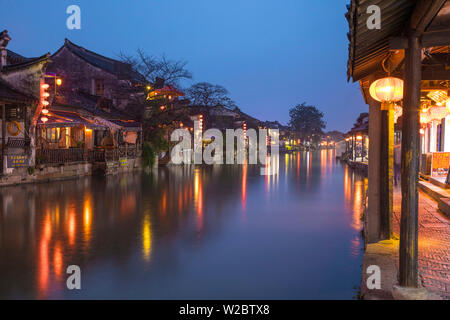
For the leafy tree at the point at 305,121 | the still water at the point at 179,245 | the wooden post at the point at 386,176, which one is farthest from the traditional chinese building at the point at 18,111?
the leafy tree at the point at 305,121

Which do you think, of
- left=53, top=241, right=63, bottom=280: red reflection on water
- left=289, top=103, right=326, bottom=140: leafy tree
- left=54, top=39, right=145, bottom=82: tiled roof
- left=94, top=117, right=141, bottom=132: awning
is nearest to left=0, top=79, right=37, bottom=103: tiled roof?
left=94, top=117, right=141, bottom=132: awning

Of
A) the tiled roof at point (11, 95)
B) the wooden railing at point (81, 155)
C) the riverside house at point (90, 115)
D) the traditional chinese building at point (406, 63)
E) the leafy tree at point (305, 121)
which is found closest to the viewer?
the traditional chinese building at point (406, 63)

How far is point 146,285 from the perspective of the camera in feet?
19.5

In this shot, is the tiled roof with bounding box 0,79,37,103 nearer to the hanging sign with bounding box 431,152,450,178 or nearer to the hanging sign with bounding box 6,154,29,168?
the hanging sign with bounding box 6,154,29,168

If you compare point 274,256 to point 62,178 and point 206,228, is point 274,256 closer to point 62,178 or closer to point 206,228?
point 206,228

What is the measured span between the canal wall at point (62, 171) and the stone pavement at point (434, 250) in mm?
16569

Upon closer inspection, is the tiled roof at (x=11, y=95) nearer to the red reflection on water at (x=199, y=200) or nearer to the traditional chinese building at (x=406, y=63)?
the red reflection on water at (x=199, y=200)

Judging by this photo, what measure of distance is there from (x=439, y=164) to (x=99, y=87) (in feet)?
96.4

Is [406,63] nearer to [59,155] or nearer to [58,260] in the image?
[58,260]

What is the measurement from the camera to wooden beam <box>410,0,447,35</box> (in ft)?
13.3

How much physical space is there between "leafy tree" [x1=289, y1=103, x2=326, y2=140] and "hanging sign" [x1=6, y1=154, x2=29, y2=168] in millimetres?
110790

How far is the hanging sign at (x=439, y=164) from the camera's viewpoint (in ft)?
49.2
